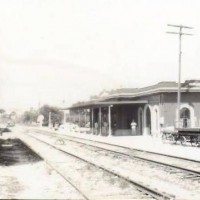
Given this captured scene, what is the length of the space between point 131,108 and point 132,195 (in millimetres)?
39313

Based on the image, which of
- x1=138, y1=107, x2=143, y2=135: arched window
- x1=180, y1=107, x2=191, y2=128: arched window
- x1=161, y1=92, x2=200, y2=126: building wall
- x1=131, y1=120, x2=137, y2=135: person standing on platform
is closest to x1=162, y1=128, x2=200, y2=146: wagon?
x1=161, y1=92, x2=200, y2=126: building wall

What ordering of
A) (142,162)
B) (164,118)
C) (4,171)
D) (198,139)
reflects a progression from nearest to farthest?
(4,171), (142,162), (198,139), (164,118)

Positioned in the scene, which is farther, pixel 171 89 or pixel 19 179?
pixel 171 89

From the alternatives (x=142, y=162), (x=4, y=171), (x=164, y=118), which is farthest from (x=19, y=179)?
(x=164, y=118)

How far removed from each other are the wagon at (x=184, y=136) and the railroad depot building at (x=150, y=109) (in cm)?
645

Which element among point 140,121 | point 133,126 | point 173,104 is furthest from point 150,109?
point 140,121

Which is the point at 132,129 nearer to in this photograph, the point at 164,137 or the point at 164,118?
the point at 164,118

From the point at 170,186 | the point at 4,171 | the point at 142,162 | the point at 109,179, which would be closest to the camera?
the point at 170,186

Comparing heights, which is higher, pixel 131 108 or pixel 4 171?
pixel 131 108

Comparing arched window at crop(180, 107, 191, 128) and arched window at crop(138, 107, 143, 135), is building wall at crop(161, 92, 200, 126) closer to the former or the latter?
arched window at crop(180, 107, 191, 128)

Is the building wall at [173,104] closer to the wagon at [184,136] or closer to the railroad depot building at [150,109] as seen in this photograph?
the railroad depot building at [150,109]

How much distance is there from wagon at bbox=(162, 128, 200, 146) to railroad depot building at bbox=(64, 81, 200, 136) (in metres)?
6.45

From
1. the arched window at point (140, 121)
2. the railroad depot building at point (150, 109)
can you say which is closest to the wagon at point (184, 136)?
the railroad depot building at point (150, 109)

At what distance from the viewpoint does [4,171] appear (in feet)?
51.6
